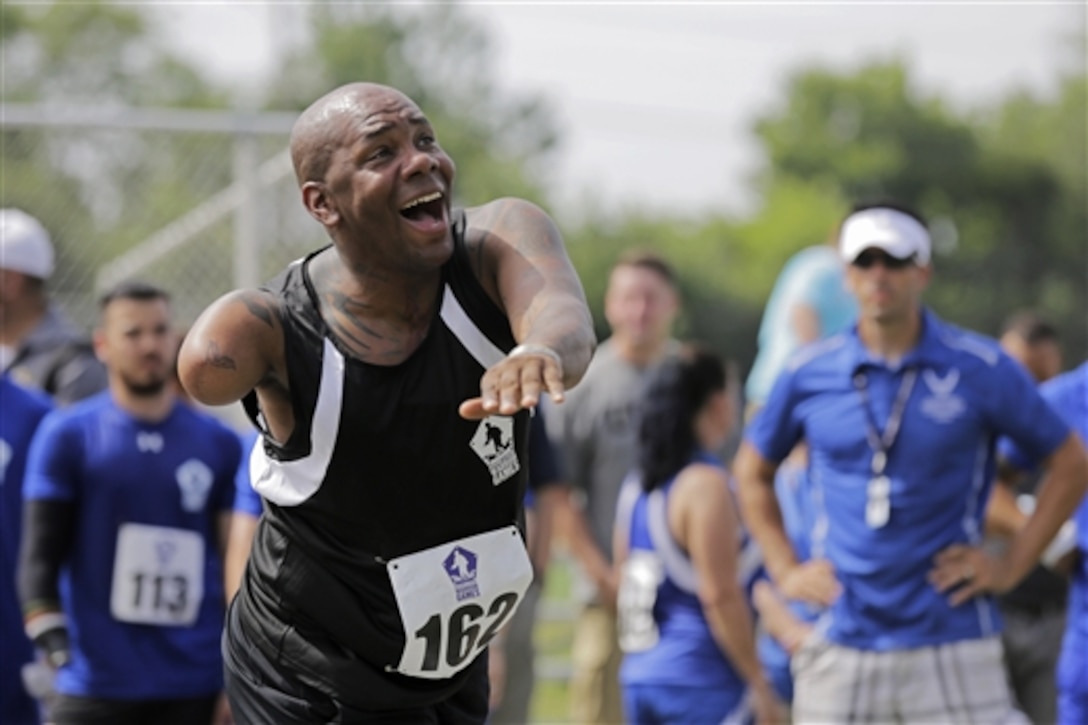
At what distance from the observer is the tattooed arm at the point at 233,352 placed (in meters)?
4.07

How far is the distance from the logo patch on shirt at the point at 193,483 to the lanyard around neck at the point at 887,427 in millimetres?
2771

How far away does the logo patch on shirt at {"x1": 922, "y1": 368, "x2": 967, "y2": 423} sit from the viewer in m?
6.58

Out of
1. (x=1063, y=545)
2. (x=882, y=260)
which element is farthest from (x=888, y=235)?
(x=1063, y=545)

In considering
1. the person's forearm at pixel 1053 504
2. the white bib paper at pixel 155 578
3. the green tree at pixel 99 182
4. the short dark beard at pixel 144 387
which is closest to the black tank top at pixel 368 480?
the person's forearm at pixel 1053 504

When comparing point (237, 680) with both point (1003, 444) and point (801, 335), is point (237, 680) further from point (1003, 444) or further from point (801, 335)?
point (801, 335)

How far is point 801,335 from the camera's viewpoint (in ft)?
31.2

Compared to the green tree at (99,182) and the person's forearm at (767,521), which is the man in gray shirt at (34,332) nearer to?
the green tree at (99,182)

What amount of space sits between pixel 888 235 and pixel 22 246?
4.00 meters

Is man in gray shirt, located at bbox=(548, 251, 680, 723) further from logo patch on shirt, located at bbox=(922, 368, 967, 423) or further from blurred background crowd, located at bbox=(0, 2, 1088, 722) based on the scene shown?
blurred background crowd, located at bbox=(0, 2, 1088, 722)

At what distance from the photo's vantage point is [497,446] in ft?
14.3

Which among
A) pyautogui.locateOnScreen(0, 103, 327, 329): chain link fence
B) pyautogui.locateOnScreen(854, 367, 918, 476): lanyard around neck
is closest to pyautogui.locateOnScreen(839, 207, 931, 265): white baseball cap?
pyautogui.locateOnScreen(854, 367, 918, 476): lanyard around neck

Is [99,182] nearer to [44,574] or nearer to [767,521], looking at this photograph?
[44,574]

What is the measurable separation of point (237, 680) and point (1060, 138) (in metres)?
75.6

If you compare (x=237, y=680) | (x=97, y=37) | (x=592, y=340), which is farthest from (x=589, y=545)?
(x=97, y=37)
